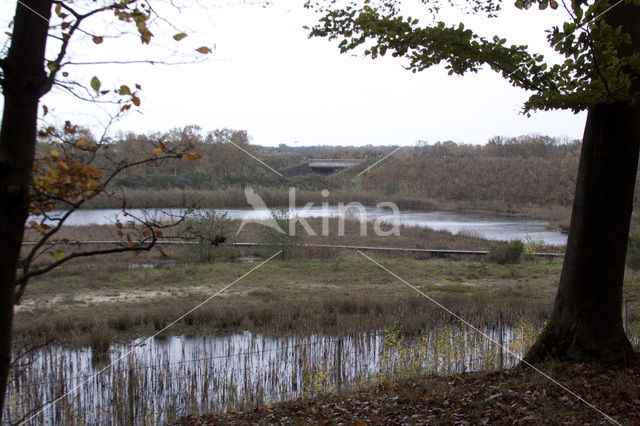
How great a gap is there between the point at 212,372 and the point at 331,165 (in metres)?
26.0

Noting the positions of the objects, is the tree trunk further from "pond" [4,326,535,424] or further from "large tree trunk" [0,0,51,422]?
"large tree trunk" [0,0,51,422]

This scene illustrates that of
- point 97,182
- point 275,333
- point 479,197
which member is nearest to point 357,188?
point 479,197

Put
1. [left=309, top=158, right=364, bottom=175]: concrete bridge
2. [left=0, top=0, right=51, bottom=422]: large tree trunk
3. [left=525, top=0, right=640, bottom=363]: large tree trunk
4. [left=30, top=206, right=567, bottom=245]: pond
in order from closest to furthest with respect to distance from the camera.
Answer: [left=0, top=0, right=51, bottom=422]: large tree trunk, [left=525, top=0, right=640, bottom=363]: large tree trunk, [left=30, top=206, right=567, bottom=245]: pond, [left=309, top=158, right=364, bottom=175]: concrete bridge

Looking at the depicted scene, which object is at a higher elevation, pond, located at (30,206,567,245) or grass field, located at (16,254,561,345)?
pond, located at (30,206,567,245)

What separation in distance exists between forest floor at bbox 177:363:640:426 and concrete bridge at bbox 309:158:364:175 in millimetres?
27215

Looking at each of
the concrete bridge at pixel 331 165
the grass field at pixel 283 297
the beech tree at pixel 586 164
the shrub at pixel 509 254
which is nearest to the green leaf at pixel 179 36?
the beech tree at pixel 586 164

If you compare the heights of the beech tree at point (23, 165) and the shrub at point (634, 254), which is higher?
the beech tree at point (23, 165)

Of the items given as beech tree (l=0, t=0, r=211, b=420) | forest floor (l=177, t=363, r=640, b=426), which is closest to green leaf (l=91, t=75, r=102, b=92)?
beech tree (l=0, t=0, r=211, b=420)

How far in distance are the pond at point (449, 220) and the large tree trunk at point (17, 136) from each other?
88.5 feet

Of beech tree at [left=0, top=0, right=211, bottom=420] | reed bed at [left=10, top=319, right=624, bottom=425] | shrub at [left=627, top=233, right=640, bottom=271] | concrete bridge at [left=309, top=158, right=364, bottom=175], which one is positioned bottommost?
reed bed at [left=10, top=319, right=624, bottom=425]

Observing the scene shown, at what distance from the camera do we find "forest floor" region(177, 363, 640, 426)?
4.90 m

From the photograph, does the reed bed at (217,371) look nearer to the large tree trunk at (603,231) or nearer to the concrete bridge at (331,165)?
the large tree trunk at (603,231)

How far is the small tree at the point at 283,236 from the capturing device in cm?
2141

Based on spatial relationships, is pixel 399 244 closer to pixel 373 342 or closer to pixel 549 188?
pixel 373 342
